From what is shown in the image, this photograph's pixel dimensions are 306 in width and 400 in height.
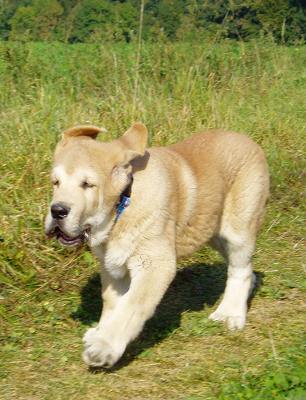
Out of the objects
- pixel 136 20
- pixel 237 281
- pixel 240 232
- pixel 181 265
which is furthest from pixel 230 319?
pixel 136 20

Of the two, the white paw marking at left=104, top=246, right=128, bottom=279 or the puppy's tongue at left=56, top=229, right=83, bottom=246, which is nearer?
the puppy's tongue at left=56, top=229, right=83, bottom=246

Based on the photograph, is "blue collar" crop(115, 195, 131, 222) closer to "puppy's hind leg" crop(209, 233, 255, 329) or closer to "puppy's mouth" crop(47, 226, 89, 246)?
"puppy's mouth" crop(47, 226, 89, 246)

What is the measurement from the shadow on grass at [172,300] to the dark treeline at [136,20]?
3.50 meters

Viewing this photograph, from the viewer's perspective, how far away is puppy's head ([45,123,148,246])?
414cm

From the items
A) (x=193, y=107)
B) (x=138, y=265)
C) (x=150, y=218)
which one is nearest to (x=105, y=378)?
(x=138, y=265)

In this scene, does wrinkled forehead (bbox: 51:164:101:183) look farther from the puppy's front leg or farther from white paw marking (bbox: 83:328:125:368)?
white paw marking (bbox: 83:328:125:368)

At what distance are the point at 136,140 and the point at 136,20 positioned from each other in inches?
199

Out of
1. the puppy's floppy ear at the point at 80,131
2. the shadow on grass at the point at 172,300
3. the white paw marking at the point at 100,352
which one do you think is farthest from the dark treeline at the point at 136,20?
the white paw marking at the point at 100,352

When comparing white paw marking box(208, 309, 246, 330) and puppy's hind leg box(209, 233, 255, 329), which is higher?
puppy's hind leg box(209, 233, 255, 329)

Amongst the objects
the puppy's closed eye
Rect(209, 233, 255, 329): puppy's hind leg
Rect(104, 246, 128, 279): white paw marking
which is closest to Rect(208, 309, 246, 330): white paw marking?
Rect(209, 233, 255, 329): puppy's hind leg

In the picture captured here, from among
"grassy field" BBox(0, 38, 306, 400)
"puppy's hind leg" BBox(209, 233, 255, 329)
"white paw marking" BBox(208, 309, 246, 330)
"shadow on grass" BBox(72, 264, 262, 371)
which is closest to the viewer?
"grassy field" BBox(0, 38, 306, 400)

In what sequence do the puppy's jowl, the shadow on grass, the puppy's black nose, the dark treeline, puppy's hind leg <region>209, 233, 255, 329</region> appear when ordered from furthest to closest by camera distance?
the dark treeline, puppy's hind leg <region>209, 233, 255, 329</region>, the shadow on grass, the puppy's jowl, the puppy's black nose

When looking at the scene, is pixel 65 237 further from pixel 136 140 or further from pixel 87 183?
pixel 136 140

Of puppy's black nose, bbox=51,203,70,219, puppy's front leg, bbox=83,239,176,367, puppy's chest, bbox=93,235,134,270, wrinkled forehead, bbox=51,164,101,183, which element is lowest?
puppy's front leg, bbox=83,239,176,367
